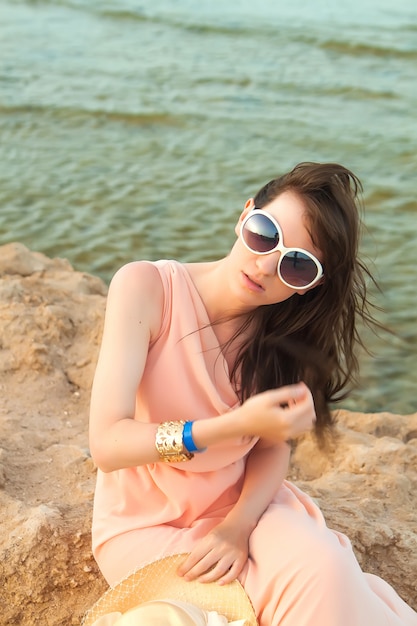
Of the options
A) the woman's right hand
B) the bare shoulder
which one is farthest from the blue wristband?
the bare shoulder

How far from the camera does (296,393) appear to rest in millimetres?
2242

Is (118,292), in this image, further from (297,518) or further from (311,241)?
(297,518)

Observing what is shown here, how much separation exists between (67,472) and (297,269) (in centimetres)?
159

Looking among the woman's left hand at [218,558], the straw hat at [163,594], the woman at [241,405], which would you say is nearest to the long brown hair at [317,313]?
the woman at [241,405]

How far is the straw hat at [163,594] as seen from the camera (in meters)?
2.42

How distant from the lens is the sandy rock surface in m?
2.97

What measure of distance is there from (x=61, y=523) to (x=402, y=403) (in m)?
3.06

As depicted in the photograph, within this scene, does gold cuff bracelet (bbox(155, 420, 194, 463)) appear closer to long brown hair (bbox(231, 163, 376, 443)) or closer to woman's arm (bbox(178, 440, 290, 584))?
woman's arm (bbox(178, 440, 290, 584))

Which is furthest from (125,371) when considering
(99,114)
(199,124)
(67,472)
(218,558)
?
(99,114)

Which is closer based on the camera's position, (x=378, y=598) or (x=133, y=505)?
(x=378, y=598)

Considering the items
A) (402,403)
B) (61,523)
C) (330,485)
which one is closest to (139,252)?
(402,403)

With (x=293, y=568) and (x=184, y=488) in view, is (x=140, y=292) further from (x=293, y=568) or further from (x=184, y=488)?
(x=293, y=568)

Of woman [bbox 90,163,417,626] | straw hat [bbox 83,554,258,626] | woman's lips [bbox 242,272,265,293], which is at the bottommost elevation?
straw hat [bbox 83,554,258,626]

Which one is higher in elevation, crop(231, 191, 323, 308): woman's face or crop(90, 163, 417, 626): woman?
crop(231, 191, 323, 308): woman's face
